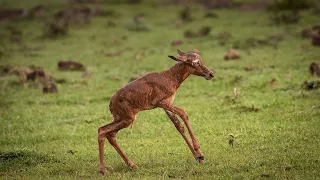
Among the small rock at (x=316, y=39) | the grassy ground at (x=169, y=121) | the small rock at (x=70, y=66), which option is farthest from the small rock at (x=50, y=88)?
the small rock at (x=316, y=39)

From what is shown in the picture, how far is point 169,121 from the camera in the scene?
551 inches

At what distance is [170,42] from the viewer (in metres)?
27.1

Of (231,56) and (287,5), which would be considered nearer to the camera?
(231,56)

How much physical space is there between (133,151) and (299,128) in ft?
11.5

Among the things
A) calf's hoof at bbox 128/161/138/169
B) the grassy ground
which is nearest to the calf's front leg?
the grassy ground

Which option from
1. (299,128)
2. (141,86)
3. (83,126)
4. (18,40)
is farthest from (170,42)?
(141,86)

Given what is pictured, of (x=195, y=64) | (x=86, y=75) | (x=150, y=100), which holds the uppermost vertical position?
(x=195, y=64)

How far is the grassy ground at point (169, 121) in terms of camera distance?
979 centimetres

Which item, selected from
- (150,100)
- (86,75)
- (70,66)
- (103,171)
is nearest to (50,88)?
(86,75)

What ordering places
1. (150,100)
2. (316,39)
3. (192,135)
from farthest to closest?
1. (316,39)
2. (150,100)
3. (192,135)

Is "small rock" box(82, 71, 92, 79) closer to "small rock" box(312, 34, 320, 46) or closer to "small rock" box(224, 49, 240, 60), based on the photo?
"small rock" box(224, 49, 240, 60)

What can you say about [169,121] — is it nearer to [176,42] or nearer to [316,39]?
[316,39]

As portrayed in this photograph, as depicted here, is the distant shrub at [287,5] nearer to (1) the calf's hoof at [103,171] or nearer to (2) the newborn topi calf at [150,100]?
(2) the newborn topi calf at [150,100]

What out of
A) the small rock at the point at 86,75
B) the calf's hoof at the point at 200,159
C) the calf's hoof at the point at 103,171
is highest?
the calf's hoof at the point at 200,159
